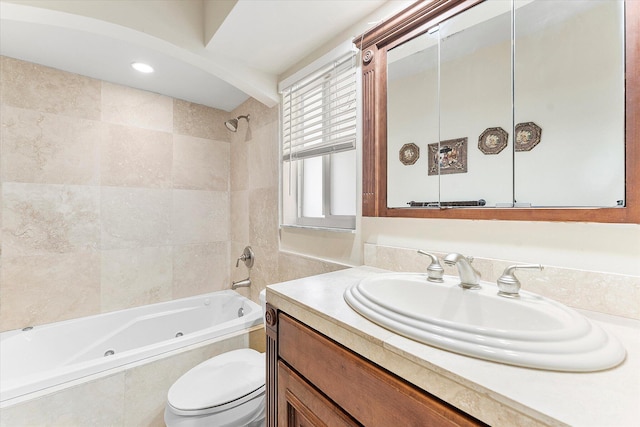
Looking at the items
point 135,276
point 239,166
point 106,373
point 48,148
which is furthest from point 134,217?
point 106,373

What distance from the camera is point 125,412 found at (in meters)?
1.42

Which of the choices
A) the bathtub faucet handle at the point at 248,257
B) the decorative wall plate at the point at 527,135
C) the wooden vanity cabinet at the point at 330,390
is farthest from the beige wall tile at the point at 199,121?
the decorative wall plate at the point at 527,135

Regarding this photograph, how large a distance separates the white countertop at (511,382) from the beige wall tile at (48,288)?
2186mm

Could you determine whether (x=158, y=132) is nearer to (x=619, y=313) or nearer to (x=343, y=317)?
(x=343, y=317)

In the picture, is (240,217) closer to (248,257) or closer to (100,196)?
(248,257)

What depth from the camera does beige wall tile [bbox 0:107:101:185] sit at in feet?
5.77

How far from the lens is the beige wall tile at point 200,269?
2410mm

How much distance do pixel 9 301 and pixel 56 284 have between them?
0.76ft

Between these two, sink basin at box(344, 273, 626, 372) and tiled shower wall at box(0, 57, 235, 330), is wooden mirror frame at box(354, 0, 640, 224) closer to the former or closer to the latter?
sink basin at box(344, 273, 626, 372)

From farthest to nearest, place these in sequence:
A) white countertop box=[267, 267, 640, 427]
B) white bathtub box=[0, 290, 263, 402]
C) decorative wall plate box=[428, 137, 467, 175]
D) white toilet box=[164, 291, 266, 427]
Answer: white bathtub box=[0, 290, 263, 402] < white toilet box=[164, 291, 266, 427] < decorative wall plate box=[428, 137, 467, 175] < white countertop box=[267, 267, 640, 427]

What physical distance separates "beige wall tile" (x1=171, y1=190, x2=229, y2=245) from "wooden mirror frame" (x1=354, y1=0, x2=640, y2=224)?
1769 mm

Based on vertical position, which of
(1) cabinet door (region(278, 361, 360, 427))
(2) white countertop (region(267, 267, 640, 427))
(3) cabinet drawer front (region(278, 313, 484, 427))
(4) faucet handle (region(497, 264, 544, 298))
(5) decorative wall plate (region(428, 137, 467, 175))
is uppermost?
(5) decorative wall plate (region(428, 137, 467, 175))

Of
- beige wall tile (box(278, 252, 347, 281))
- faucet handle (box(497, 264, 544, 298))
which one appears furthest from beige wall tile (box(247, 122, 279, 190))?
faucet handle (box(497, 264, 544, 298))

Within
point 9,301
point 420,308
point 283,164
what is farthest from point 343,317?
point 9,301
